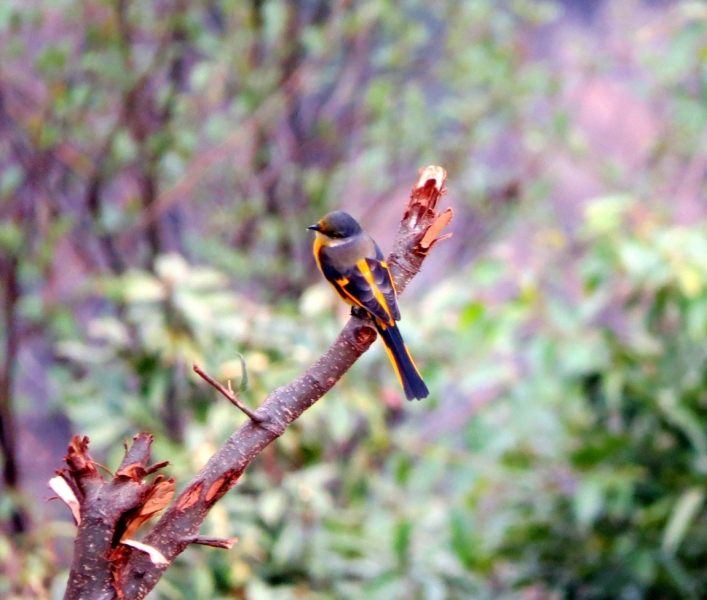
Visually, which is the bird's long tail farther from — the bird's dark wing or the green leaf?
the green leaf

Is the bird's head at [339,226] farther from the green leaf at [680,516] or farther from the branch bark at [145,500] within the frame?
the green leaf at [680,516]

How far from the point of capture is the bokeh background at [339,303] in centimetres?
265

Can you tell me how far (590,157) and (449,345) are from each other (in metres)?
2.66

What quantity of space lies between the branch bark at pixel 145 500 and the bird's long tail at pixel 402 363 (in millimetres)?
499

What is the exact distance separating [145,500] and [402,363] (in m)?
0.78

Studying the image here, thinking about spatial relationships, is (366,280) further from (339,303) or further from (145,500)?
(339,303)

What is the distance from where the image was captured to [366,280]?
68.4 inches

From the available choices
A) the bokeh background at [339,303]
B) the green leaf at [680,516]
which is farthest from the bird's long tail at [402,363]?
the green leaf at [680,516]

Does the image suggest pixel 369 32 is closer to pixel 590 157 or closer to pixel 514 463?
pixel 590 157

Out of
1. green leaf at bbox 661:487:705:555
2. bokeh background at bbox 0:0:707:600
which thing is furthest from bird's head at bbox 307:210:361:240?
green leaf at bbox 661:487:705:555

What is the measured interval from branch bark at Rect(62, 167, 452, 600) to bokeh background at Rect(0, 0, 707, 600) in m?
1.26

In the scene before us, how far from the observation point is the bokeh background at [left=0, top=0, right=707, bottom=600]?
2.65 meters

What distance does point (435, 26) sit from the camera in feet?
14.8

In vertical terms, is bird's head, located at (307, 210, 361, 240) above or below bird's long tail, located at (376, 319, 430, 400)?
above
